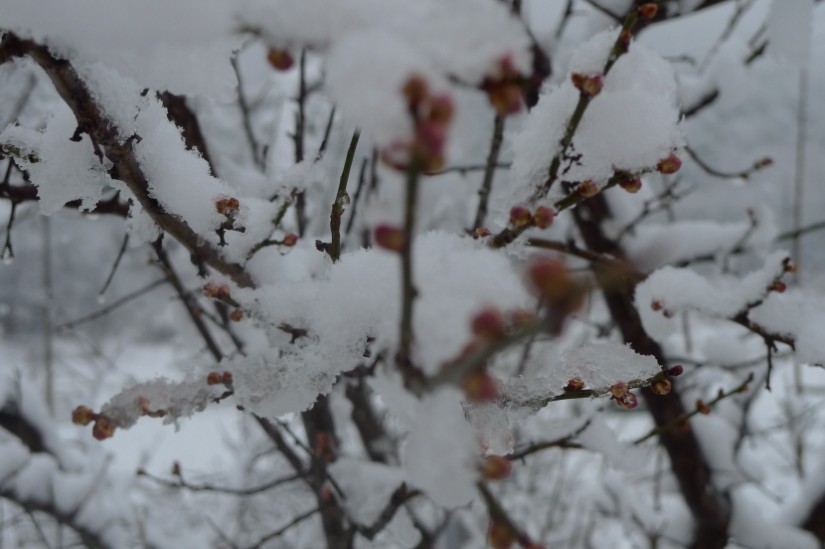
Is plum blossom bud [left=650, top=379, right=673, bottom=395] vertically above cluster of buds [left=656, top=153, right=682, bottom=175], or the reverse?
cluster of buds [left=656, top=153, right=682, bottom=175]

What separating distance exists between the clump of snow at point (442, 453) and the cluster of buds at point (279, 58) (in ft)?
0.94

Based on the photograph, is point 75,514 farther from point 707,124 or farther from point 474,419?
point 707,124

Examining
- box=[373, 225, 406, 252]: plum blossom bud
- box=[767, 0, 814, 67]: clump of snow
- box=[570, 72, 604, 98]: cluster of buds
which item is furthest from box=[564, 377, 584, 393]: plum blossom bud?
box=[767, 0, 814, 67]: clump of snow

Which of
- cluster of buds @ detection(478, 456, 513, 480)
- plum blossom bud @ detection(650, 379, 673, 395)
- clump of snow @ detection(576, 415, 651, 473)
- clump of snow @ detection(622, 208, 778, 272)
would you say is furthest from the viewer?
clump of snow @ detection(622, 208, 778, 272)

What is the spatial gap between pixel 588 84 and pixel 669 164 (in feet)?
0.46

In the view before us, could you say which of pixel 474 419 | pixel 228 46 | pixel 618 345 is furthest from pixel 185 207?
pixel 618 345

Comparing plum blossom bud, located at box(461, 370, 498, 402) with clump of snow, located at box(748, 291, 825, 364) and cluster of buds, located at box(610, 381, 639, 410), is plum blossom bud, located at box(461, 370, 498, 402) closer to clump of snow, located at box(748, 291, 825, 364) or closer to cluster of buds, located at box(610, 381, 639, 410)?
cluster of buds, located at box(610, 381, 639, 410)

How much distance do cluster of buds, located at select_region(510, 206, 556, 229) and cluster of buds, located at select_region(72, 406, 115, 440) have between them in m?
0.48

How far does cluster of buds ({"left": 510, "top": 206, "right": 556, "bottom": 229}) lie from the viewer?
592 mm

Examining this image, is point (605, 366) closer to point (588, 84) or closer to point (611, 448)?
point (588, 84)

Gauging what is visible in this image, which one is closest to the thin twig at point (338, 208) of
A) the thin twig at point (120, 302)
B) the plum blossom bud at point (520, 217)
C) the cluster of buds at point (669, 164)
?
the plum blossom bud at point (520, 217)

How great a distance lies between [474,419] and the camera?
2.17 ft

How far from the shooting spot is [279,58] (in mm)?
456

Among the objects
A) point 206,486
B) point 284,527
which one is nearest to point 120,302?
point 206,486
